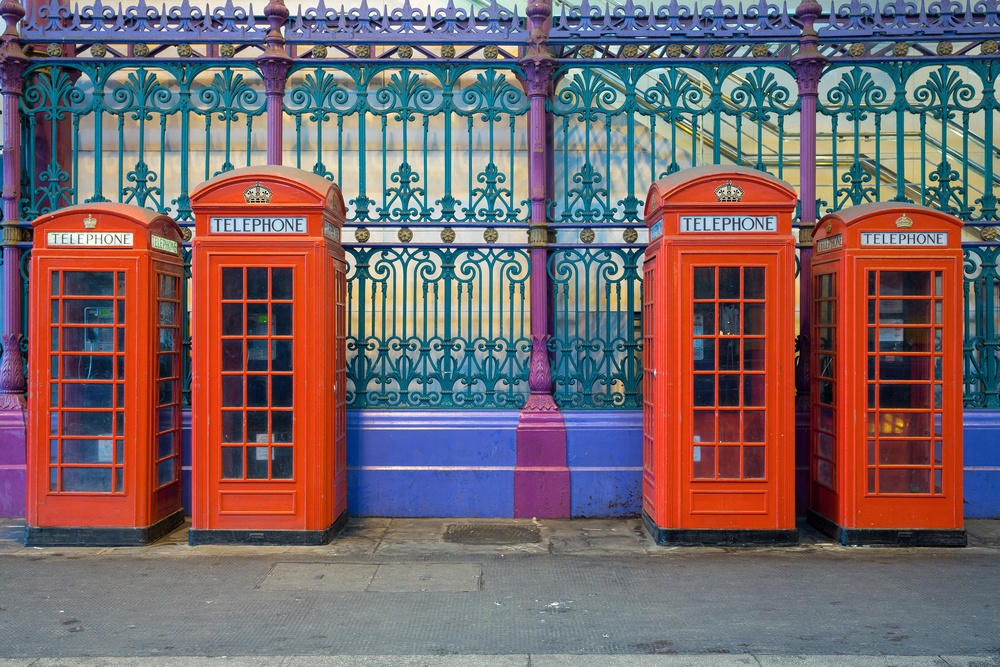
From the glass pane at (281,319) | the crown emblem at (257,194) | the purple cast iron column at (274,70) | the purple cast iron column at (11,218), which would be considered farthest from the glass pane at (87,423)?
the purple cast iron column at (274,70)

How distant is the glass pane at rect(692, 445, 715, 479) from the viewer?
20.9 feet

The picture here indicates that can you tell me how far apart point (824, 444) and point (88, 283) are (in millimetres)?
6454

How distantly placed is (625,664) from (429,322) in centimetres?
454

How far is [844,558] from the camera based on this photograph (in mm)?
6086

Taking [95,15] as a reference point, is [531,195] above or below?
below

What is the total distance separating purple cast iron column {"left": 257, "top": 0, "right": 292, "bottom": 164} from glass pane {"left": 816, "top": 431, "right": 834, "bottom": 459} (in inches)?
226

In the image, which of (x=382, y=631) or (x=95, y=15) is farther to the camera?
(x=95, y=15)

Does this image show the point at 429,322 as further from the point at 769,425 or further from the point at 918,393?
the point at 918,393

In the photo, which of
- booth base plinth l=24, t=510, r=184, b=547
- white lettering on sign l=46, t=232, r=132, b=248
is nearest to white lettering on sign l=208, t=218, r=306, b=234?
white lettering on sign l=46, t=232, r=132, b=248

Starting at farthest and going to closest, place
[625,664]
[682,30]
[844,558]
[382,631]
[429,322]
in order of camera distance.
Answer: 1. [429,322]
2. [682,30]
3. [844,558]
4. [382,631]
5. [625,664]

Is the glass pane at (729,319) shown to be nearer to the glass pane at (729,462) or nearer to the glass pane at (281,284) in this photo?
the glass pane at (729,462)

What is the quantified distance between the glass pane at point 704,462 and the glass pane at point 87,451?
4.84 m

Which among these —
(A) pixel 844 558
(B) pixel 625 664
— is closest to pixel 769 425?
(A) pixel 844 558

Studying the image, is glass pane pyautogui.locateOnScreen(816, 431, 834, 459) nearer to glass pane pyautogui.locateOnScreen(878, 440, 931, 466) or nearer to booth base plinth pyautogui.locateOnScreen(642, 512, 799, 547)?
glass pane pyautogui.locateOnScreen(878, 440, 931, 466)
